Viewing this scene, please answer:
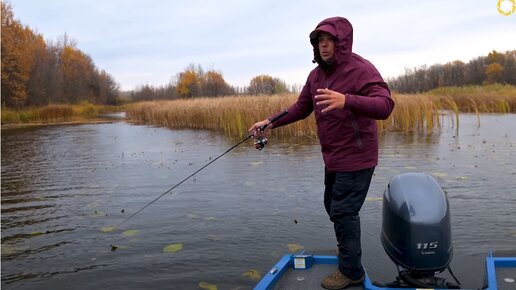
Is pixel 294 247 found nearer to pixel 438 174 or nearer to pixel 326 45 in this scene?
pixel 326 45

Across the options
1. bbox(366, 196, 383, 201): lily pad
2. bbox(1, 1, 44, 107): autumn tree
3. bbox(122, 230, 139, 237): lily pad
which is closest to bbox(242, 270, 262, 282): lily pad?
bbox(122, 230, 139, 237): lily pad

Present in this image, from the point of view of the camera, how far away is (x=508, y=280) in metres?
3.11

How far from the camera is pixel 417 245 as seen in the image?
2.88 metres

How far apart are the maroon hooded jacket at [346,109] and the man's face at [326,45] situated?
0.13 ft

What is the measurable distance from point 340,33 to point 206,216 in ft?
13.4

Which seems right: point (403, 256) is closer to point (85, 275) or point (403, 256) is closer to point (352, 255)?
point (352, 255)

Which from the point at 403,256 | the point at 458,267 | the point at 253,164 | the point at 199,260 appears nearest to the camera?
the point at 403,256

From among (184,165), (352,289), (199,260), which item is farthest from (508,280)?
(184,165)

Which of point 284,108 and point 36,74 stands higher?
point 36,74

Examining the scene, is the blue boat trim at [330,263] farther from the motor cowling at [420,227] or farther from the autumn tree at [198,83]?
the autumn tree at [198,83]

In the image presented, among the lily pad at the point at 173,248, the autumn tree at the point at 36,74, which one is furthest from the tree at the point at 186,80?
the lily pad at the point at 173,248

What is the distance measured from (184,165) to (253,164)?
1.81 m

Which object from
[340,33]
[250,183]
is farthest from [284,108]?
[340,33]

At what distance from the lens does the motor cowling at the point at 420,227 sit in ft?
9.45
